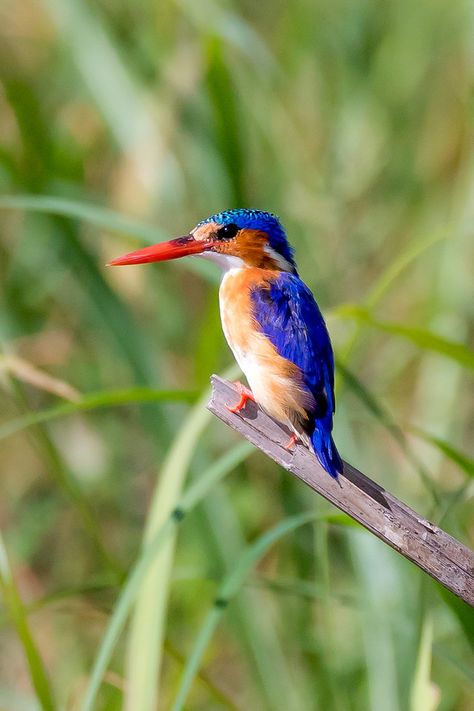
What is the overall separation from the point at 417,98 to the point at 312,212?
0.58 m

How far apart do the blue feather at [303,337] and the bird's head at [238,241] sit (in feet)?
0.28

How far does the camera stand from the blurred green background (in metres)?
2.12

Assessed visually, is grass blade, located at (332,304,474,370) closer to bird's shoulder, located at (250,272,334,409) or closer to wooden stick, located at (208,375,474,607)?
bird's shoulder, located at (250,272,334,409)

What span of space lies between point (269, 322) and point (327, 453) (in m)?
0.27

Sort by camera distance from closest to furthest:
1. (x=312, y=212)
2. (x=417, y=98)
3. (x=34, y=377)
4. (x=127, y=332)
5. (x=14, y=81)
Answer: (x=34, y=377), (x=127, y=332), (x=14, y=81), (x=312, y=212), (x=417, y=98)

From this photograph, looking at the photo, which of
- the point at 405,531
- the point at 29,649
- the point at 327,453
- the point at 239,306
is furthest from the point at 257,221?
the point at 29,649

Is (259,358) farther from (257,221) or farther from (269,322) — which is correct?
(257,221)

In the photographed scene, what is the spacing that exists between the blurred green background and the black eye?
0.35 meters

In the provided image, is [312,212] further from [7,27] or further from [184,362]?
[7,27]

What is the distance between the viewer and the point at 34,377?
1747 millimetres

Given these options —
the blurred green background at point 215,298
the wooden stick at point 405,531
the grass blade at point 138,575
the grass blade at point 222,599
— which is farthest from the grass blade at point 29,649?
the wooden stick at point 405,531

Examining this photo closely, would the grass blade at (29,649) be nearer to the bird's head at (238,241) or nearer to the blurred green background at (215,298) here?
the blurred green background at (215,298)

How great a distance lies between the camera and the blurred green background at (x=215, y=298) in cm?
212

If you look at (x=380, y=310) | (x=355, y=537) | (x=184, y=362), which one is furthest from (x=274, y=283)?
(x=380, y=310)
